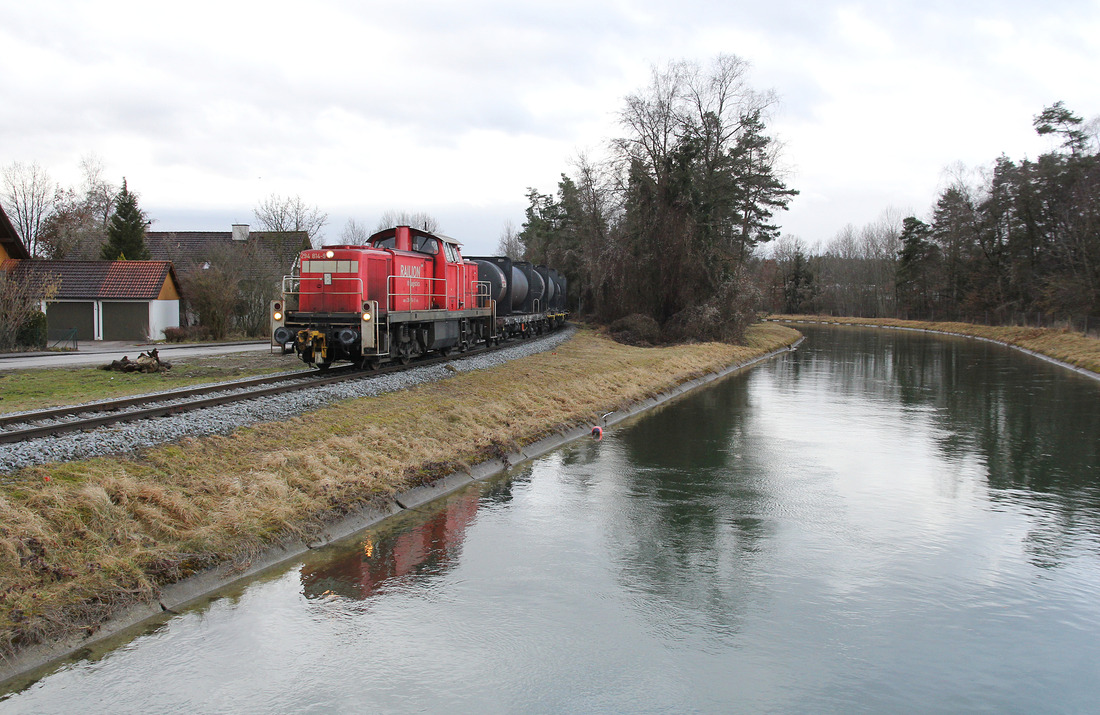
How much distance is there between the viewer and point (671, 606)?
684 cm

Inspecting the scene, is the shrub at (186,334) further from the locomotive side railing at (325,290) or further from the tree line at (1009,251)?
the tree line at (1009,251)

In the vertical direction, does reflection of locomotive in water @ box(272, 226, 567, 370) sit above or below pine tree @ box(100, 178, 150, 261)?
below

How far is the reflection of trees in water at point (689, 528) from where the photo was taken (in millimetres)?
6938

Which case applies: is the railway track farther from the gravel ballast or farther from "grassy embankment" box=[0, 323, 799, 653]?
"grassy embankment" box=[0, 323, 799, 653]

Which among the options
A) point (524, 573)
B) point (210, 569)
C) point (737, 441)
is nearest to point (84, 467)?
point (210, 569)

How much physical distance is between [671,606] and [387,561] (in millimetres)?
2942

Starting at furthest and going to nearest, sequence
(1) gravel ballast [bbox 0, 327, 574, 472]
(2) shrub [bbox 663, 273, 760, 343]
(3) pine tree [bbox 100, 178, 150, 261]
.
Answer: (3) pine tree [bbox 100, 178, 150, 261], (2) shrub [bbox 663, 273, 760, 343], (1) gravel ballast [bbox 0, 327, 574, 472]

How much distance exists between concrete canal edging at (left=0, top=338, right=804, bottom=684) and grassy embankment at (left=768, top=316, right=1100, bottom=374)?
99.8 feet

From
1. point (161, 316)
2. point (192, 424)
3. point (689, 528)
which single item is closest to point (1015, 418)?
point (689, 528)

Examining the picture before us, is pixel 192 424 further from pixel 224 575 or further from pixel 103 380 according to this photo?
pixel 103 380

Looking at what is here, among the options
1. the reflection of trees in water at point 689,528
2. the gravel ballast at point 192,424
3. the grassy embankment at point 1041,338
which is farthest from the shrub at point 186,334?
the grassy embankment at point 1041,338

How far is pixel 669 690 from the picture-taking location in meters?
5.40

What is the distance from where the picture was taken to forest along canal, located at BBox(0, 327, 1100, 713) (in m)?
5.36

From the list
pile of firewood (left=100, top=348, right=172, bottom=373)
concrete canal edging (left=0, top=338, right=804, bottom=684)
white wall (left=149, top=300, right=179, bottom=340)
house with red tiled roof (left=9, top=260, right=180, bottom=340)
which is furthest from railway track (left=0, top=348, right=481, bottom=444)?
house with red tiled roof (left=9, top=260, right=180, bottom=340)
